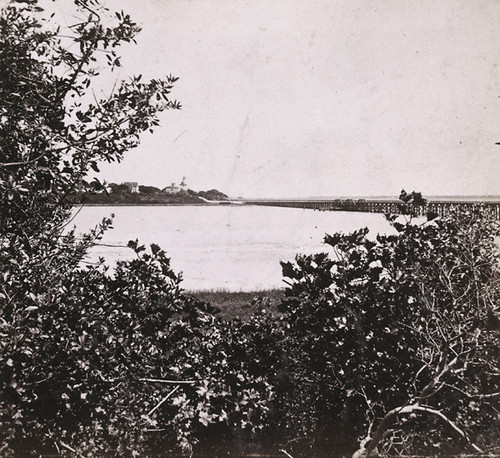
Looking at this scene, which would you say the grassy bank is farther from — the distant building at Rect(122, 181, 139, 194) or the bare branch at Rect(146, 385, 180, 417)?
the bare branch at Rect(146, 385, 180, 417)

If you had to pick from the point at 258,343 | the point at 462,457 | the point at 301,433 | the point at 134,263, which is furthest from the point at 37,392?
the point at 462,457

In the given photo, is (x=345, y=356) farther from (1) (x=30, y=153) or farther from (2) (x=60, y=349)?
(1) (x=30, y=153)

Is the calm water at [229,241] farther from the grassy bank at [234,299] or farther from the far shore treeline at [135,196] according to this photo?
the far shore treeline at [135,196]

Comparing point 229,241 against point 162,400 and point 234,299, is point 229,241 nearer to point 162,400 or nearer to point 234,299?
point 234,299

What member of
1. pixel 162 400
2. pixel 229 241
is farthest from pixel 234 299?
pixel 162 400

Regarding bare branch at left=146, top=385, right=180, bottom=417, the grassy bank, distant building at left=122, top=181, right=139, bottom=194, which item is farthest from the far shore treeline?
the grassy bank

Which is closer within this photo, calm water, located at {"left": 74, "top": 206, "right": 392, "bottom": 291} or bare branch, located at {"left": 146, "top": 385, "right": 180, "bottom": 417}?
bare branch, located at {"left": 146, "top": 385, "right": 180, "bottom": 417}

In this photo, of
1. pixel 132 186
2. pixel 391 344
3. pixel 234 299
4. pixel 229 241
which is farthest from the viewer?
pixel 229 241
